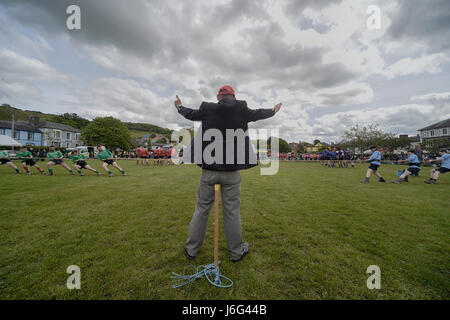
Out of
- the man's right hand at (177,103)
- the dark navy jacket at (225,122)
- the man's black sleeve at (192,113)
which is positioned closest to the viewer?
the dark navy jacket at (225,122)

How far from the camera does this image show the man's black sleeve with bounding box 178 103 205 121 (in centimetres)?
273

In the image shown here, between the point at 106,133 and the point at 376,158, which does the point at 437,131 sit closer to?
the point at 376,158

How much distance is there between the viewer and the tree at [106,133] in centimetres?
5740

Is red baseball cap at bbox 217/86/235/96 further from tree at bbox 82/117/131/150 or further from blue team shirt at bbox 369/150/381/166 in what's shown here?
tree at bbox 82/117/131/150

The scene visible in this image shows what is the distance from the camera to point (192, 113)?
9.18ft

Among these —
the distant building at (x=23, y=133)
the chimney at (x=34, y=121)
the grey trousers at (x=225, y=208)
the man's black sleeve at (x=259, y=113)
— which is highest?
the chimney at (x=34, y=121)

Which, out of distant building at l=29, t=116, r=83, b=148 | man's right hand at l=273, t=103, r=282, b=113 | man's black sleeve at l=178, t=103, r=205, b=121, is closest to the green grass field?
man's black sleeve at l=178, t=103, r=205, b=121

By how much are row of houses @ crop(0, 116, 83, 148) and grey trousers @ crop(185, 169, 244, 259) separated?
215ft

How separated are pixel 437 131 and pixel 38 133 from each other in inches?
5290

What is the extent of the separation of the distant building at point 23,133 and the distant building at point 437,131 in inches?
4823

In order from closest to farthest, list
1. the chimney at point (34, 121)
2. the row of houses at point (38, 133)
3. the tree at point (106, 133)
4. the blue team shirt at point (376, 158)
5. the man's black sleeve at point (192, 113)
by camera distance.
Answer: the man's black sleeve at point (192, 113) → the blue team shirt at point (376, 158) → the row of houses at point (38, 133) → the tree at point (106, 133) → the chimney at point (34, 121)

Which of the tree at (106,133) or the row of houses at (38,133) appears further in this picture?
the tree at (106,133)

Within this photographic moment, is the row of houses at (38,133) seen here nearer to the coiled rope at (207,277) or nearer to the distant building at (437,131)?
the coiled rope at (207,277)

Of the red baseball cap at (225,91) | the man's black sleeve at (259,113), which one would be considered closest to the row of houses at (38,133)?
the red baseball cap at (225,91)
